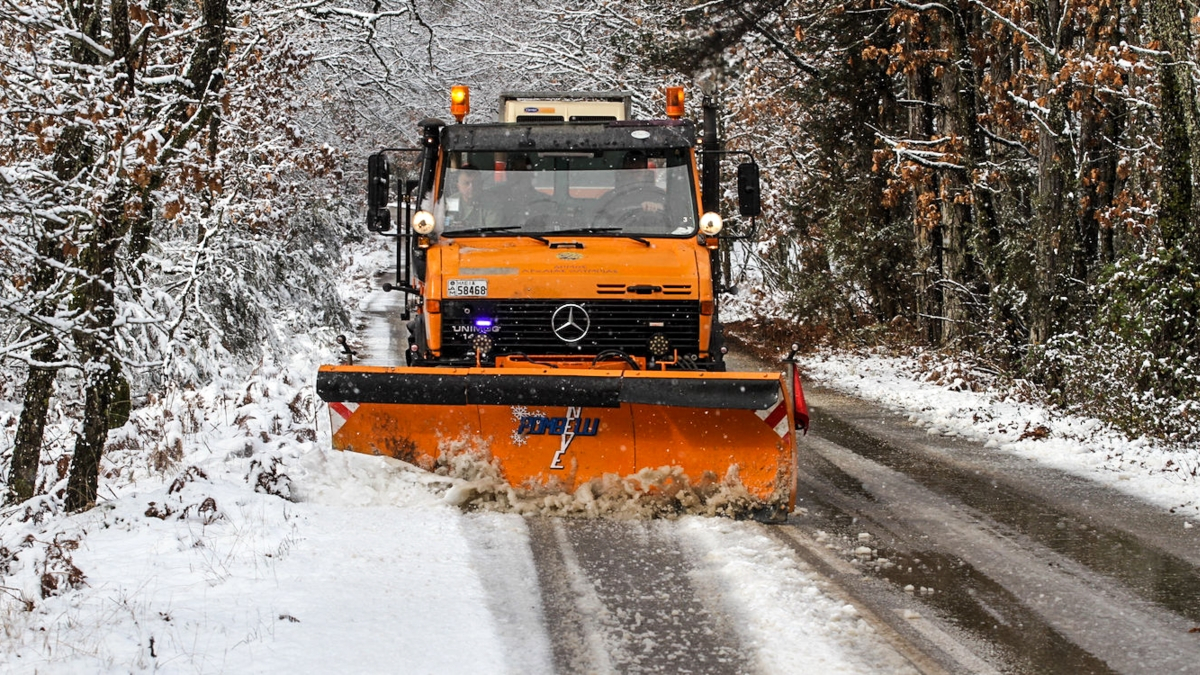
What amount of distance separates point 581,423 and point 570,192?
1.93 meters

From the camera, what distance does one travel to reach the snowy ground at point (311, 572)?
4.36 metres

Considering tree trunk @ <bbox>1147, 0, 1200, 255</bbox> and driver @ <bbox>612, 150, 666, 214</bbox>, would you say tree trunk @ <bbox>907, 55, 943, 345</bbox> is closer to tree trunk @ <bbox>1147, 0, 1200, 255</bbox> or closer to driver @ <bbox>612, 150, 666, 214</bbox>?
tree trunk @ <bbox>1147, 0, 1200, 255</bbox>

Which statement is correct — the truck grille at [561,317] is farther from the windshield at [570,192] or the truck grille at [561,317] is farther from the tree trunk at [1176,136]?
the tree trunk at [1176,136]

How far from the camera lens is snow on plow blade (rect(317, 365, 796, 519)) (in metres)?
6.39

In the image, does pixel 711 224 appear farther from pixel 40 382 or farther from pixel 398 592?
pixel 40 382

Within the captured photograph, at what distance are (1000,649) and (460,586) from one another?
7.56 feet

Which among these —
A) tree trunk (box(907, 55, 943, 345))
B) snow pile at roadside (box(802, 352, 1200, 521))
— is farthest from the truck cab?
tree trunk (box(907, 55, 943, 345))

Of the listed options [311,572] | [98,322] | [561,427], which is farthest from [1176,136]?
[98,322]

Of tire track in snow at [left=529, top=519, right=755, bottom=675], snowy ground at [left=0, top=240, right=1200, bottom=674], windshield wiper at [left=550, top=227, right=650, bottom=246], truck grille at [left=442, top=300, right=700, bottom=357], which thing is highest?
windshield wiper at [left=550, top=227, right=650, bottom=246]

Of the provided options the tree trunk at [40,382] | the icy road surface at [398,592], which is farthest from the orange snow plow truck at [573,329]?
the tree trunk at [40,382]

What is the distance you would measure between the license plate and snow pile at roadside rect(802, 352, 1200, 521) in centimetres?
431

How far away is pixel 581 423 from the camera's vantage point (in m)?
6.84

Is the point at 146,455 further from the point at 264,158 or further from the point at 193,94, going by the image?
the point at 264,158

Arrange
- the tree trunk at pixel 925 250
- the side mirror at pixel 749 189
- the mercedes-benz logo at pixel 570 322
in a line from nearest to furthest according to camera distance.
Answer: the mercedes-benz logo at pixel 570 322, the side mirror at pixel 749 189, the tree trunk at pixel 925 250
